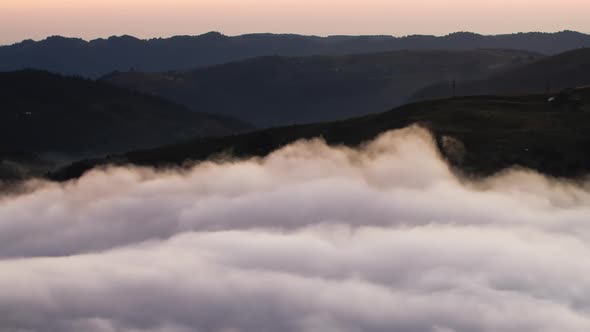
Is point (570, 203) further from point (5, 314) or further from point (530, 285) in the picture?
point (5, 314)

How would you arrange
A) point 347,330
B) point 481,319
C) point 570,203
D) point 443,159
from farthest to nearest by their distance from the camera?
1. point 443,159
2. point 570,203
3. point 347,330
4. point 481,319

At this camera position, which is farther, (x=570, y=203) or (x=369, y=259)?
(x=369, y=259)

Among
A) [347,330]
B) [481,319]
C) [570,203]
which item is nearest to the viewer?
[481,319]

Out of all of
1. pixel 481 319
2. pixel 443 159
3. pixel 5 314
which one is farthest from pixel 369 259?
pixel 5 314

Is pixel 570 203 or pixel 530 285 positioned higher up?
pixel 570 203

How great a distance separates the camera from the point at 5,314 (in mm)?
191875

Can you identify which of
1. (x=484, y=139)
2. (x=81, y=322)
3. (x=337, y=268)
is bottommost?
(x=81, y=322)

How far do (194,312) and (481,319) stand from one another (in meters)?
58.2

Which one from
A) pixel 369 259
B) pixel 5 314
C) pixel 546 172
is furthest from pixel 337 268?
pixel 5 314

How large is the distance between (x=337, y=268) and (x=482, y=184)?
3289 centimetres

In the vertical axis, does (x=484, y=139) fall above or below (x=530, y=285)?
above

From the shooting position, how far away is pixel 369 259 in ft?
655

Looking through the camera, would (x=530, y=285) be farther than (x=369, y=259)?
No

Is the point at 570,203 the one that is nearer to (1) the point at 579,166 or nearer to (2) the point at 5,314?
(1) the point at 579,166
